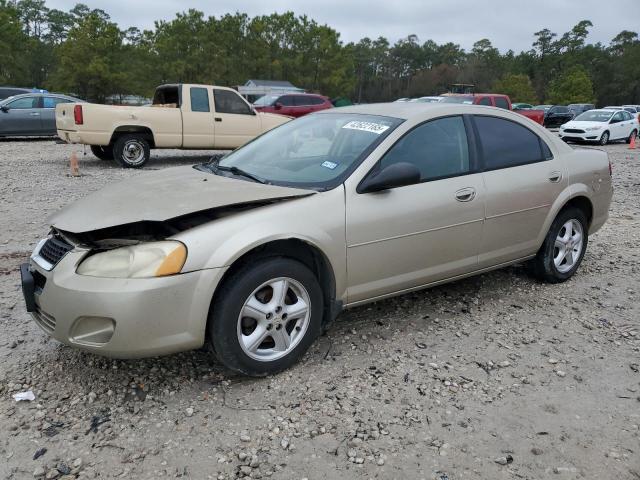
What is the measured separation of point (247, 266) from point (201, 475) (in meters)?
1.07

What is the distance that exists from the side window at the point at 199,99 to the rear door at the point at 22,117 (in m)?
7.08

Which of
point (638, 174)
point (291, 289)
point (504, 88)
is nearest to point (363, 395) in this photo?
point (291, 289)

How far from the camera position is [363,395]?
9.95ft

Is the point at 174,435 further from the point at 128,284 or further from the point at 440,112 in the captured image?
the point at 440,112

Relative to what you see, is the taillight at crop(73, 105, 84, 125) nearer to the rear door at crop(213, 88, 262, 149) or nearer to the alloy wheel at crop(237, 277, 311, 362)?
the rear door at crop(213, 88, 262, 149)

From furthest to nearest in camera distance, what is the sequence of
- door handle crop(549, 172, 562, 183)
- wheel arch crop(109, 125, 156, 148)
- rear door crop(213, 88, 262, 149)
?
rear door crop(213, 88, 262, 149), wheel arch crop(109, 125, 156, 148), door handle crop(549, 172, 562, 183)

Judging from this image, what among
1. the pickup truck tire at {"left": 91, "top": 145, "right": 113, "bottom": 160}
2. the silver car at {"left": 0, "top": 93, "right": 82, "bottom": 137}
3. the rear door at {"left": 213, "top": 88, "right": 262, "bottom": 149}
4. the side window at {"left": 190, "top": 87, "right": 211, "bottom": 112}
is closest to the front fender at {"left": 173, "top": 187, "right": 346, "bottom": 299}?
the rear door at {"left": 213, "top": 88, "right": 262, "bottom": 149}

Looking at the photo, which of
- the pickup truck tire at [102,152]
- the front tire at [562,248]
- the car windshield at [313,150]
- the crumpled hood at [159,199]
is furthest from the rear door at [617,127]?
the crumpled hood at [159,199]

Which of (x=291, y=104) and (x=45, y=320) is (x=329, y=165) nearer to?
(x=45, y=320)

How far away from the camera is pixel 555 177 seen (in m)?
4.50

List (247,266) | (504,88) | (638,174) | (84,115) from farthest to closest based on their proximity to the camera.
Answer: (504,88) < (638,174) < (84,115) < (247,266)

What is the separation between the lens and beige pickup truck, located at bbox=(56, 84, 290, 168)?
34.9 ft

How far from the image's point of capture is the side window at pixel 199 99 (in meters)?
11.8

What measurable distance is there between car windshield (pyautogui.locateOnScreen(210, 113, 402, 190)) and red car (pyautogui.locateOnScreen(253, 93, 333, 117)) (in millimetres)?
16126
